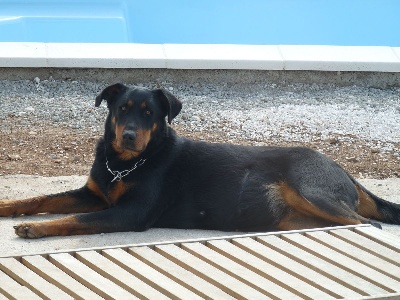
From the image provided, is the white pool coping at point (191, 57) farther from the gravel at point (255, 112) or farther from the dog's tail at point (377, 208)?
the dog's tail at point (377, 208)

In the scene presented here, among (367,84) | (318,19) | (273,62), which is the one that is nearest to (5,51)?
(273,62)

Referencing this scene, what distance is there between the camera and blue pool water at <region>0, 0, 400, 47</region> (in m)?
12.2

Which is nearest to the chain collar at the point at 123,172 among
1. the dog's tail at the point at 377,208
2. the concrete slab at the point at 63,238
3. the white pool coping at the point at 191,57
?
the concrete slab at the point at 63,238

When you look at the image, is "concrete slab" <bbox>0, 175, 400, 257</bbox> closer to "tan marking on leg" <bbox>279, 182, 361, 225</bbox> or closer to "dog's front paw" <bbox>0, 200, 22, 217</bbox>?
"dog's front paw" <bbox>0, 200, 22, 217</bbox>

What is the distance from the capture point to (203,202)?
5.83 m

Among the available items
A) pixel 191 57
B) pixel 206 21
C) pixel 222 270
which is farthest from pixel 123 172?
pixel 206 21

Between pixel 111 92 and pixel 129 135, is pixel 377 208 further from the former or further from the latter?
pixel 111 92

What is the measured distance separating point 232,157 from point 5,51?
3404 mm

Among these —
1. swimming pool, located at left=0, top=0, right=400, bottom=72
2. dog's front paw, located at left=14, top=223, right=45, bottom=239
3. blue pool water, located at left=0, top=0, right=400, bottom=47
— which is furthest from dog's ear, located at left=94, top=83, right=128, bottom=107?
blue pool water, located at left=0, top=0, right=400, bottom=47

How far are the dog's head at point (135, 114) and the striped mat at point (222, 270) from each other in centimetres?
89

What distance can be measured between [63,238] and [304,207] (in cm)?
139

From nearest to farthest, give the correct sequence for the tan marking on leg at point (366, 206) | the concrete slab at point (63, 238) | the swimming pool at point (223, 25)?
1. the concrete slab at point (63, 238)
2. the tan marking on leg at point (366, 206)
3. the swimming pool at point (223, 25)

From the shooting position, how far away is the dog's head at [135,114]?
5703mm

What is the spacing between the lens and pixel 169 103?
19.1ft
